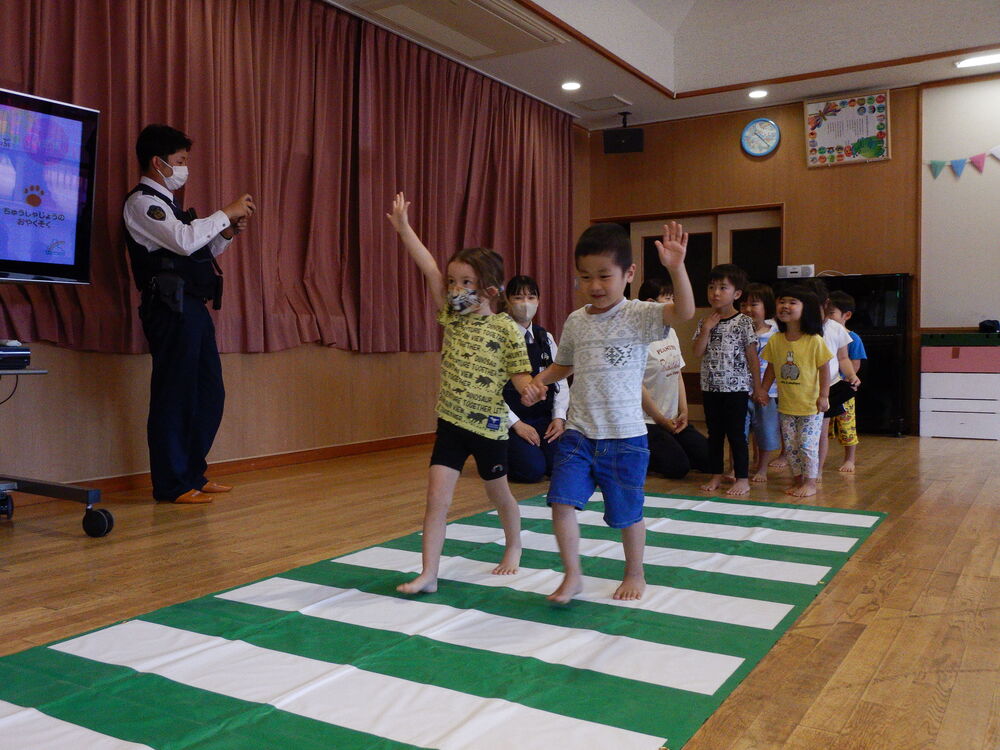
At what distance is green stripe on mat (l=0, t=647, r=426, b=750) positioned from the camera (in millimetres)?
1344

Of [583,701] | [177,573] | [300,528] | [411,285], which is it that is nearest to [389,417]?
[411,285]

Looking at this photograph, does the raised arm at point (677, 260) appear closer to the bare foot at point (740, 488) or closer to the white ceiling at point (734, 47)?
the bare foot at point (740, 488)

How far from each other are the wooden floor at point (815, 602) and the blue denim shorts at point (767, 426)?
10.5 inches

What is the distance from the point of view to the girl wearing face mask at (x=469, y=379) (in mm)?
2164

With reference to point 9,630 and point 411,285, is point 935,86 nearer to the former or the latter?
point 411,285

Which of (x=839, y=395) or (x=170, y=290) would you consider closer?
(x=170, y=290)

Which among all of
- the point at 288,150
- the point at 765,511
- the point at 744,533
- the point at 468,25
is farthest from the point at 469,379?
the point at 468,25

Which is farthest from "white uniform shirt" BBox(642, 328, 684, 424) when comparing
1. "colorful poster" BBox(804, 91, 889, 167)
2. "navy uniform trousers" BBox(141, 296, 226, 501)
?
"colorful poster" BBox(804, 91, 889, 167)

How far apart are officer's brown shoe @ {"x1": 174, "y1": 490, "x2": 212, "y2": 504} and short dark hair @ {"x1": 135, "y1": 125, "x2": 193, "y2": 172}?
1.43m

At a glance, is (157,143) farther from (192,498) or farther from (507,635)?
(507,635)

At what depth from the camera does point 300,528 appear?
9.87 ft

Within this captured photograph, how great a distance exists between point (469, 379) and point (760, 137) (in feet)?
19.1

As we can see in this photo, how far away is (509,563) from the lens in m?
2.38

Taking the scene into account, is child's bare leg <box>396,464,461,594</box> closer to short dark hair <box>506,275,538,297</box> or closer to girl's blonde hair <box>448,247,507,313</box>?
girl's blonde hair <box>448,247,507,313</box>
